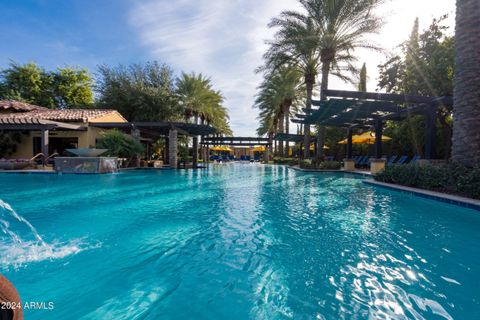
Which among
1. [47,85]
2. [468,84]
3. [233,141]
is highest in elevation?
[47,85]

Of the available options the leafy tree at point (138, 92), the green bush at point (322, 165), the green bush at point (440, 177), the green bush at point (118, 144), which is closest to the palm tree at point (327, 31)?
the green bush at point (322, 165)

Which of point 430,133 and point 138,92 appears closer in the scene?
point 430,133

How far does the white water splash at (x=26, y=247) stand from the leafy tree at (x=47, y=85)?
94.9 ft

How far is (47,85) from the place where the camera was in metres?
29.3

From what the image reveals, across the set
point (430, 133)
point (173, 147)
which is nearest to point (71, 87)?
point (173, 147)

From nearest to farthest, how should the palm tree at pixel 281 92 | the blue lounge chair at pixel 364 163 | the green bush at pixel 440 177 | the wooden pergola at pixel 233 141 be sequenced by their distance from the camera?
the green bush at pixel 440 177
the blue lounge chair at pixel 364 163
the palm tree at pixel 281 92
the wooden pergola at pixel 233 141

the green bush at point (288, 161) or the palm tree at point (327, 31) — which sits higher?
the palm tree at point (327, 31)

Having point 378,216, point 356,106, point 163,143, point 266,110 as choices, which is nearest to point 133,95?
point 163,143

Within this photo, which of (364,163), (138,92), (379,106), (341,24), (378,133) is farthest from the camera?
(138,92)

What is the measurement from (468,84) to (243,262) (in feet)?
29.5

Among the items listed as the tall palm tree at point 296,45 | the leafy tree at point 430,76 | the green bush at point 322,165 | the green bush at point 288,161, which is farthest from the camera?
the green bush at point 288,161

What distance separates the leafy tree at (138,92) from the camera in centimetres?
2597

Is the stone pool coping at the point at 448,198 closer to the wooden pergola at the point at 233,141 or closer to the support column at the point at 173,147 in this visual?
the support column at the point at 173,147

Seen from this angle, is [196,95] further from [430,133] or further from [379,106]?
[430,133]
